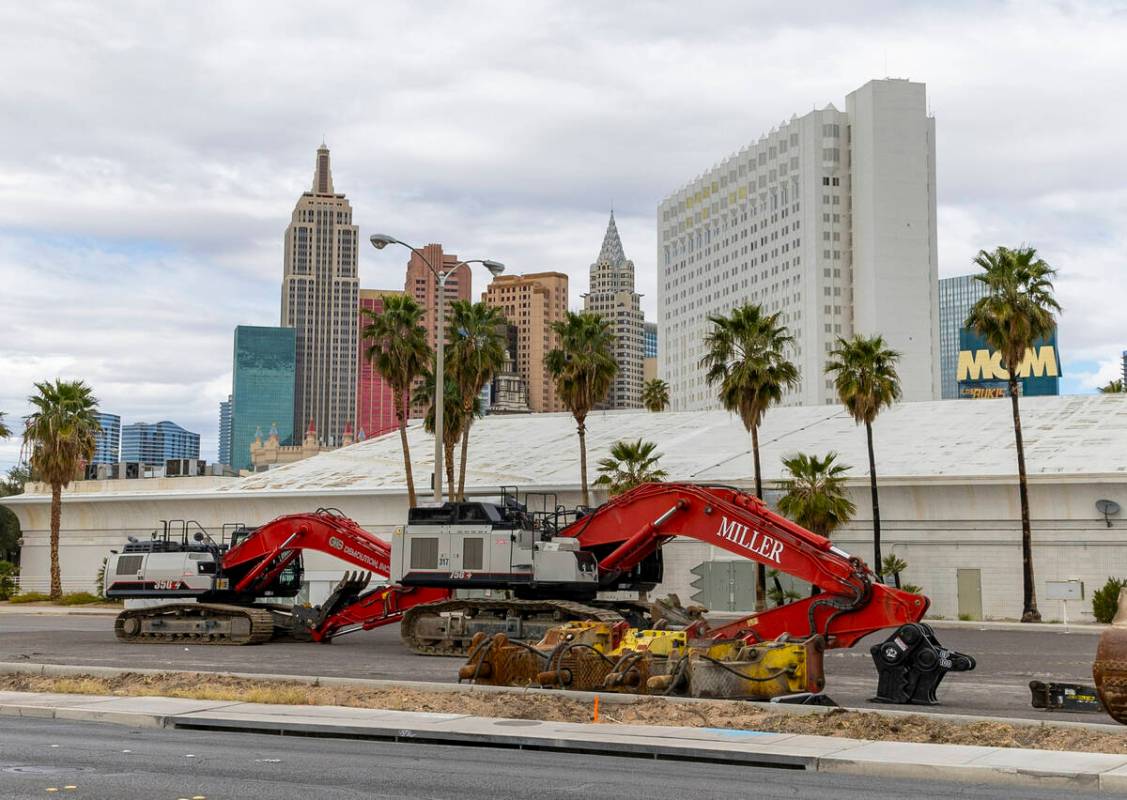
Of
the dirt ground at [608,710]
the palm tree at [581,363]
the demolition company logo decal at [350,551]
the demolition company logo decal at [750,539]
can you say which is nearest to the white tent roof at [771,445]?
the palm tree at [581,363]

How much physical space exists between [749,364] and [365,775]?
36959 mm

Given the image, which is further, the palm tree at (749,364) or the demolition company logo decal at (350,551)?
the palm tree at (749,364)

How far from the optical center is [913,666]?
1869 cm

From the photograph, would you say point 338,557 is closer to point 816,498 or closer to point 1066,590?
point 816,498

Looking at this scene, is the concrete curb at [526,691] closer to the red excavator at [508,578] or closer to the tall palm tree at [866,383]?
the red excavator at [508,578]

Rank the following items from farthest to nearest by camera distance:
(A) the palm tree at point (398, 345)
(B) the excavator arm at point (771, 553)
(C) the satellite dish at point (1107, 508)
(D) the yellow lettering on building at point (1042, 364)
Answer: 1. (D) the yellow lettering on building at point (1042, 364)
2. (A) the palm tree at point (398, 345)
3. (C) the satellite dish at point (1107, 508)
4. (B) the excavator arm at point (771, 553)

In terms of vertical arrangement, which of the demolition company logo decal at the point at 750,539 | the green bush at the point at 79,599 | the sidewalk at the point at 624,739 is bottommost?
the green bush at the point at 79,599

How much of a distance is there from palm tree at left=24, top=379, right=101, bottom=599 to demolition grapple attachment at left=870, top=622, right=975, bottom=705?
1930 inches

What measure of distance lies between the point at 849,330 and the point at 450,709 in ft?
580

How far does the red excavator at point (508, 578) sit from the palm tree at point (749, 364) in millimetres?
14292

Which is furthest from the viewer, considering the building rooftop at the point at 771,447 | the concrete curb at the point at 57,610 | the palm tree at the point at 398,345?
the palm tree at the point at 398,345

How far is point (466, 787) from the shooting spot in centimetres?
1228

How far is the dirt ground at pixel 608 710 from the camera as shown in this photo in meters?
15.0

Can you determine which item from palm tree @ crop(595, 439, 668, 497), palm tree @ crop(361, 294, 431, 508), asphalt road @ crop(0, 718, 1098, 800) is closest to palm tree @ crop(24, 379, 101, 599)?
palm tree @ crop(361, 294, 431, 508)
